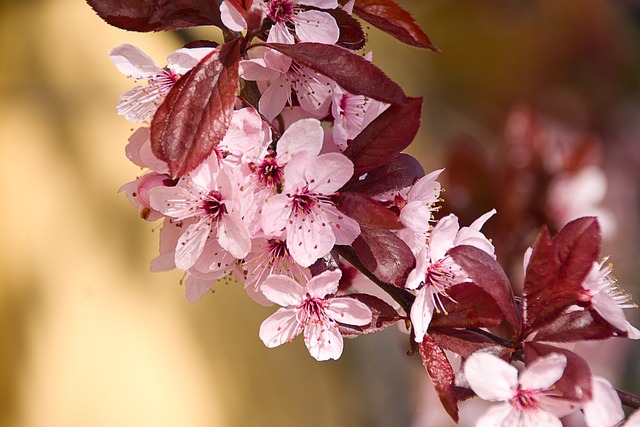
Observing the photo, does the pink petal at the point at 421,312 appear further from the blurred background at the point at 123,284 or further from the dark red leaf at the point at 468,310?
the blurred background at the point at 123,284

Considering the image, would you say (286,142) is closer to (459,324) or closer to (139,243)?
(459,324)

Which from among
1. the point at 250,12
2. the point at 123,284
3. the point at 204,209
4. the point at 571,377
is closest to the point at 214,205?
the point at 204,209

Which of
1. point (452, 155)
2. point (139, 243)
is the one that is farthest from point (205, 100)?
point (452, 155)

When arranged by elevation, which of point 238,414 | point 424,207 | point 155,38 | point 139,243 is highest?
point 424,207

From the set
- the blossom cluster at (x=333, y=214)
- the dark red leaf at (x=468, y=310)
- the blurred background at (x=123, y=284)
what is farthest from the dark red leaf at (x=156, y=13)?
the blurred background at (x=123, y=284)

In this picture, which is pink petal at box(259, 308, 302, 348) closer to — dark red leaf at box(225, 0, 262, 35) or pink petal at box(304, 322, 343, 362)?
pink petal at box(304, 322, 343, 362)

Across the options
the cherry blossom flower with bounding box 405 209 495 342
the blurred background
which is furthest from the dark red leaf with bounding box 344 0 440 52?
the blurred background

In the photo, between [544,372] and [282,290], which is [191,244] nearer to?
[282,290]
